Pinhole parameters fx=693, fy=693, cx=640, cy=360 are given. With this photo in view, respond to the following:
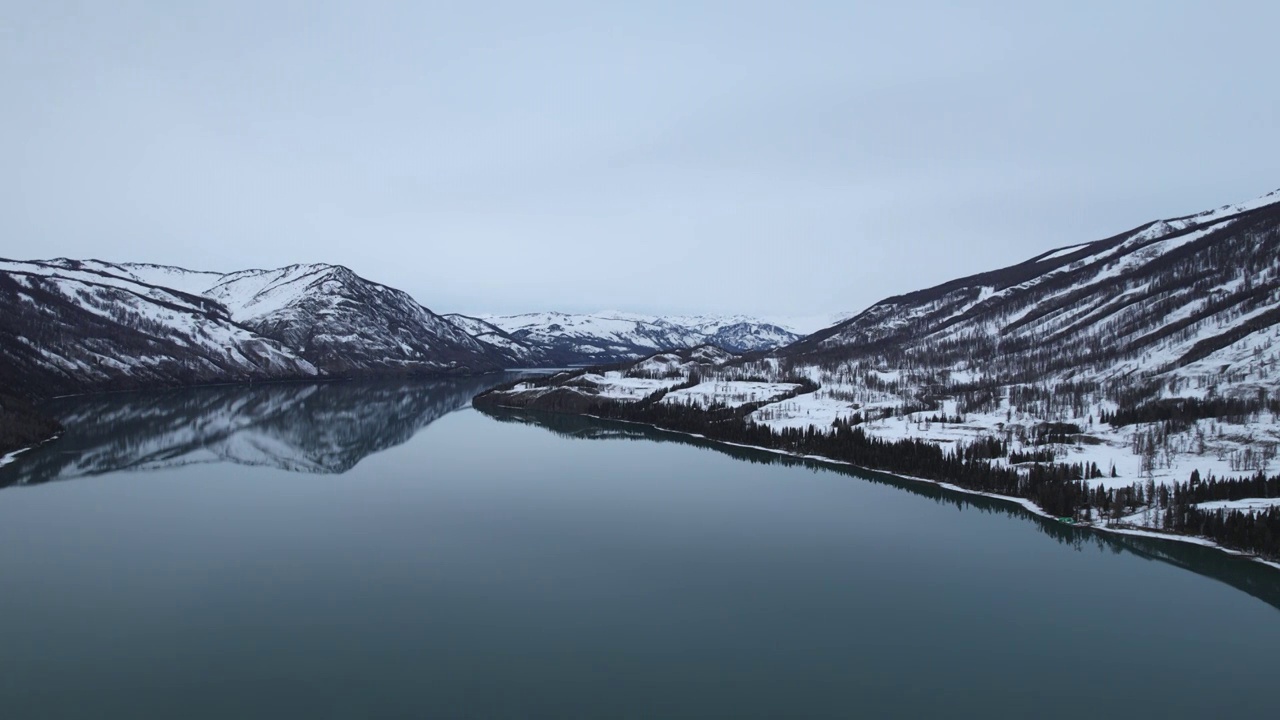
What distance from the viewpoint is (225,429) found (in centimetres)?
10350

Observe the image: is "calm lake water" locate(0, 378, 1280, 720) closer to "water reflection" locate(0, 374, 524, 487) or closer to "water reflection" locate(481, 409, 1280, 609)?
"water reflection" locate(481, 409, 1280, 609)

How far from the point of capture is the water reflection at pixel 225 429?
73.4 metres

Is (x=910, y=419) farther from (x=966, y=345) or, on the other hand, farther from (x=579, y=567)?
(x=966, y=345)

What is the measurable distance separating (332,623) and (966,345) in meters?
178

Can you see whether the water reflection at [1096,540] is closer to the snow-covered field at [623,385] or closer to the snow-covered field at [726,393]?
the snow-covered field at [726,393]

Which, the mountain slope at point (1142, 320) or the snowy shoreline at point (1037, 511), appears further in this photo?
the mountain slope at point (1142, 320)

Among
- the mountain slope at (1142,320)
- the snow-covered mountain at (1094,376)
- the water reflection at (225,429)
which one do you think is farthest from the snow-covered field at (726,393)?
the water reflection at (225,429)

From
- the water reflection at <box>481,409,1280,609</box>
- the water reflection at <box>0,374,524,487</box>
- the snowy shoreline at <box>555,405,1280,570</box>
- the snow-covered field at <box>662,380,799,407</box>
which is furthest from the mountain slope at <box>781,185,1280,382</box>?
the water reflection at <box>0,374,524,487</box>

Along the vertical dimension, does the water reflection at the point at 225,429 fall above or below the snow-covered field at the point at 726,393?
below

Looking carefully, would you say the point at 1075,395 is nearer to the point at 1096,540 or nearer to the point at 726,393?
the point at 726,393

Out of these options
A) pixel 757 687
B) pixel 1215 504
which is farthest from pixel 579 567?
pixel 1215 504

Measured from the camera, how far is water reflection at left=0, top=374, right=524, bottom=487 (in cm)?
7344

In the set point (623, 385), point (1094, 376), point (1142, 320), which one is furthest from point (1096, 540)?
point (623, 385)

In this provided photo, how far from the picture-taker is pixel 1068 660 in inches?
1080
